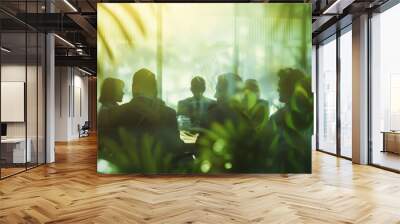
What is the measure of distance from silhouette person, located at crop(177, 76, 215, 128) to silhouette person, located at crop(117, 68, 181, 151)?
0.23 m

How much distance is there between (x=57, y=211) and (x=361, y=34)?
723 centimetres

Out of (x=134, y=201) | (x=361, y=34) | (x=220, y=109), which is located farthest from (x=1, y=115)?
(x=361, y=34)

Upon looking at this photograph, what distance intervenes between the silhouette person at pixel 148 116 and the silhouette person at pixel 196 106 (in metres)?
0.23

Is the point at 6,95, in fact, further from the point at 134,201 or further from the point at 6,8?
the point at 134,201

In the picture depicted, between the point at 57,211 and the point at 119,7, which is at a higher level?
the point at 119,7

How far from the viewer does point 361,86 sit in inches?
325

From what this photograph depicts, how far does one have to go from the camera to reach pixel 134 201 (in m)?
4.80

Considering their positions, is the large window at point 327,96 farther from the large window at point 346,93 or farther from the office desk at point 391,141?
the office desk at point 391,141

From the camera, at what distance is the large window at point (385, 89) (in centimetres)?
740

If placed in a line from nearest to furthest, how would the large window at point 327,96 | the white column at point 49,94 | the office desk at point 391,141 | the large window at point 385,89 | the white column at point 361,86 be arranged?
the large window at point 385,89, the office desk at point 391,141, the white column at point 361,86, the white column at point 49,94, the large window at point 327,96

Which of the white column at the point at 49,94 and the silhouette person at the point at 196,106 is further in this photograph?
the white column at the point at 49,94

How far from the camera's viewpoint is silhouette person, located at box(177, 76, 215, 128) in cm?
669

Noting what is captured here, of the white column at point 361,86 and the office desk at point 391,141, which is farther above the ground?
the white column at point 361,86

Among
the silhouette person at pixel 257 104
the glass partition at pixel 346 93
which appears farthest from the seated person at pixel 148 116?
the glass partition at pixel 346 93
